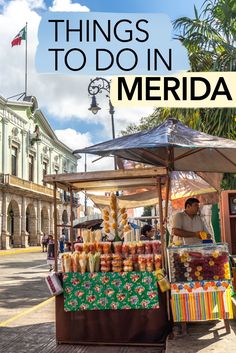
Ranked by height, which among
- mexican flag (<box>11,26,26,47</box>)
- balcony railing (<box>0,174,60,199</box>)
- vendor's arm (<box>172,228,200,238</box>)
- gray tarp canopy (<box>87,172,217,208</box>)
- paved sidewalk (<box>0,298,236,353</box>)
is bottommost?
paved sidewalk (<box>0,298,236,353</box>)

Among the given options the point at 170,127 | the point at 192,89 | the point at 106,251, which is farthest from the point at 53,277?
the point at 192,89

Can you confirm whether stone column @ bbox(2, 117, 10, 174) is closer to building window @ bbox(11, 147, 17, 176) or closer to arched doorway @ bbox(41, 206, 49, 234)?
building window @ bbox(11, 147, 17, 176)

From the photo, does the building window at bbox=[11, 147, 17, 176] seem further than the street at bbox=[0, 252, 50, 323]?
Yes

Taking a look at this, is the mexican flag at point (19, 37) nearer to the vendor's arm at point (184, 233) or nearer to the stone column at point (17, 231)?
the stone column at point (17, 231)

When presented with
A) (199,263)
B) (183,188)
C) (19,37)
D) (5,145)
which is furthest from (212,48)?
(5,145)

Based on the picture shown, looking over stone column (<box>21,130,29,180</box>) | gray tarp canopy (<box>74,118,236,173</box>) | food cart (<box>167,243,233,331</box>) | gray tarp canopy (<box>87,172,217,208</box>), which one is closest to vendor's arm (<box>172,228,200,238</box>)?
food cart (<box>167,243,233,331</box>)

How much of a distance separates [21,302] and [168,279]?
495cm

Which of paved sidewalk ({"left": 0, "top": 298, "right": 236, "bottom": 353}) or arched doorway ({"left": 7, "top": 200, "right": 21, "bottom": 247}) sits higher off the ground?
arched doorway ({"left": 7, "top": 200, "right": 21, "bottom": 247})

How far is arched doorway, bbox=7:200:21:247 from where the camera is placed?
41.0m

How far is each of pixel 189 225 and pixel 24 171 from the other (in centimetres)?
3988

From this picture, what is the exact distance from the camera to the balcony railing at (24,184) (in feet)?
125

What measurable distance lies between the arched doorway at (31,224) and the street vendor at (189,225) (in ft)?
131

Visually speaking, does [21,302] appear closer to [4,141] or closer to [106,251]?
[106,251]

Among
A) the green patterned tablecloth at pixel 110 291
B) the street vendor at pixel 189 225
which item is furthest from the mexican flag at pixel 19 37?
the green patterned tablecloth at pixel 110 291
